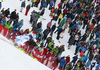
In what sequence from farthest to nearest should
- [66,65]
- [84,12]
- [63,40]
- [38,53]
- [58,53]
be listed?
[84,12] < [63,40] < [58,53] < [66,65] < [38,53]

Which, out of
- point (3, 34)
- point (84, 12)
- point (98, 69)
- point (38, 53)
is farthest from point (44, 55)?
point (84, 12)

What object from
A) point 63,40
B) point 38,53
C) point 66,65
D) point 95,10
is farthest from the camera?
point 95,10

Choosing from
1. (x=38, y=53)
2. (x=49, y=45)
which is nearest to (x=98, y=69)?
(x=49, y=45)

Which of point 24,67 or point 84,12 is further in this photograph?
point 84,12

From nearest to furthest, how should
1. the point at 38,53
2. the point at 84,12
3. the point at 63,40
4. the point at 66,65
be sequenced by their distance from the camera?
the point at 38,53
the point at 66,65
the point at 63,40
the point at 84,12

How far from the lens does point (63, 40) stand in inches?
734

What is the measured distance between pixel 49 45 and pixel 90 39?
18.1 feet

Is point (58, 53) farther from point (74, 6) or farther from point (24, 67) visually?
point (74, 6)

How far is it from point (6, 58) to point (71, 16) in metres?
10.6

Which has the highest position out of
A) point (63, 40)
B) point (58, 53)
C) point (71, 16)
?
point (71, 16)

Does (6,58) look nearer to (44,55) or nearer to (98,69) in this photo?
(44,55)

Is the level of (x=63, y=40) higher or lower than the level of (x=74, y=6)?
lower

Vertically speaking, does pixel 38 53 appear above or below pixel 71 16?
below

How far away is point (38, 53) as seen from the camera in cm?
1261
